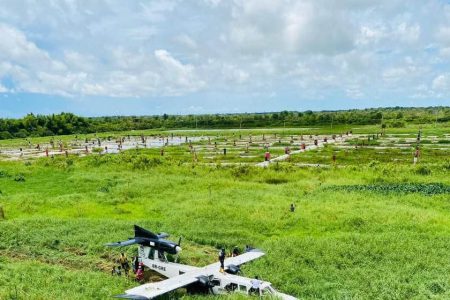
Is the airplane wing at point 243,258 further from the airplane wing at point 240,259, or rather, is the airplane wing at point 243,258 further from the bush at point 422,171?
the bush at point 422,171

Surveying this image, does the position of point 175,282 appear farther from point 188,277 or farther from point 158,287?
point 158,287

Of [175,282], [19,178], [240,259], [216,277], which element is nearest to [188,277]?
[175,282]

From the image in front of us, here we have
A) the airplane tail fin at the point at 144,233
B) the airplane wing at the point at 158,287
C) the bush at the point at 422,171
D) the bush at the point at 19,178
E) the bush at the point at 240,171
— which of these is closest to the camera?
the airplane wing at the point at 158,287

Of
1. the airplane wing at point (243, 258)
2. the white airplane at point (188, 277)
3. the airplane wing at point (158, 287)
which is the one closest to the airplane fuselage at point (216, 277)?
the white airplane at point (188, 277)

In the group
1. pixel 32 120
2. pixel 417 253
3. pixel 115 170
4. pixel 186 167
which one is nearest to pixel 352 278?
pixel 417 253

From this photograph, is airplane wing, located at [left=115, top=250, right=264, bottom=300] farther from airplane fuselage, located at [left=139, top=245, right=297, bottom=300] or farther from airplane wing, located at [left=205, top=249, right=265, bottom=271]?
airplane fuselage, located at [left=139, top=245, right=297, bottom=300]

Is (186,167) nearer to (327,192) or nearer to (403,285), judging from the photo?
(327,192)

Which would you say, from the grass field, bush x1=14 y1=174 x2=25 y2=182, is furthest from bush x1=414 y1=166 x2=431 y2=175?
bush x1=14 y1=174 x2=25 y2=182
